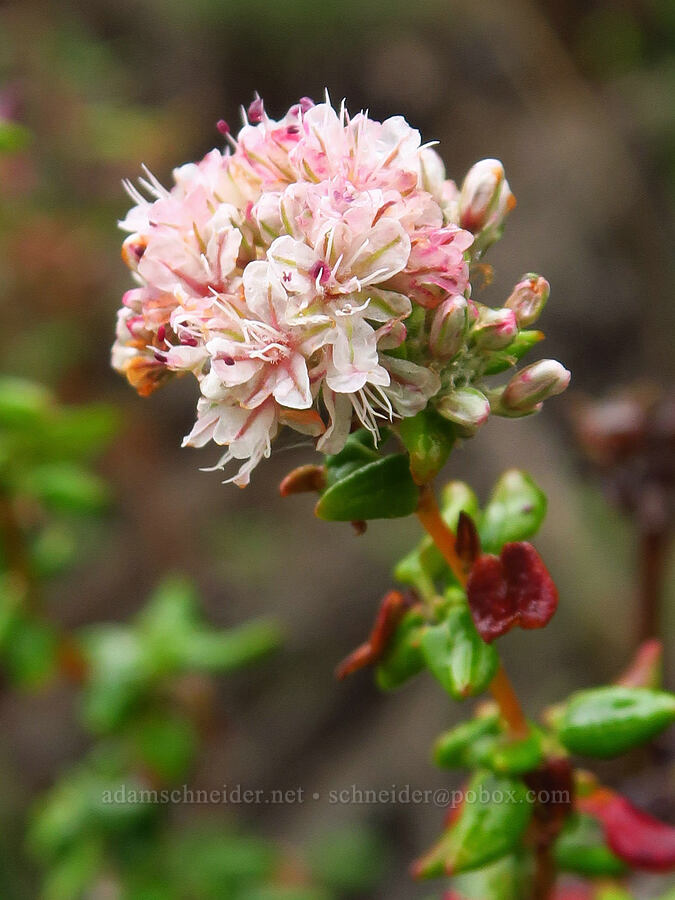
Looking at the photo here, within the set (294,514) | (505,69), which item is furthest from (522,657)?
(505,69)

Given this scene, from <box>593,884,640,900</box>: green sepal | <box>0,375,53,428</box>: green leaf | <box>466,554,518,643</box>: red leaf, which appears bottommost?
<box>593,884,640,900</box>: green sepal

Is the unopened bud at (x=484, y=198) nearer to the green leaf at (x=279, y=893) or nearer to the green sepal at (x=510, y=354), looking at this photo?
the green sepal at (x=510, y=354)

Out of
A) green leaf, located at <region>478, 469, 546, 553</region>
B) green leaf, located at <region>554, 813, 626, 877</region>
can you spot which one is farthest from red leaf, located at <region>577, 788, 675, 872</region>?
green leaf, located at <region>478, 469, 546, 553</region>

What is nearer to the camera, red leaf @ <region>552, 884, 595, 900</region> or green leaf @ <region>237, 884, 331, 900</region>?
red leaf @ <region>552, 884, 595, 900</region>

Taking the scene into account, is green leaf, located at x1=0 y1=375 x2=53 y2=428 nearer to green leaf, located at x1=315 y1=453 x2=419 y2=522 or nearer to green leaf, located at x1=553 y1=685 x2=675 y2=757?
green leaf, located at x1=315 y1=453 x2=419 y2=522

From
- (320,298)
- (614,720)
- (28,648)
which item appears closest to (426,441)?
(320,298)

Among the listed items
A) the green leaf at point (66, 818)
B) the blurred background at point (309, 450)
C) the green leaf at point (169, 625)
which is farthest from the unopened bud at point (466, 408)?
the blurred background at point (309, 450)
